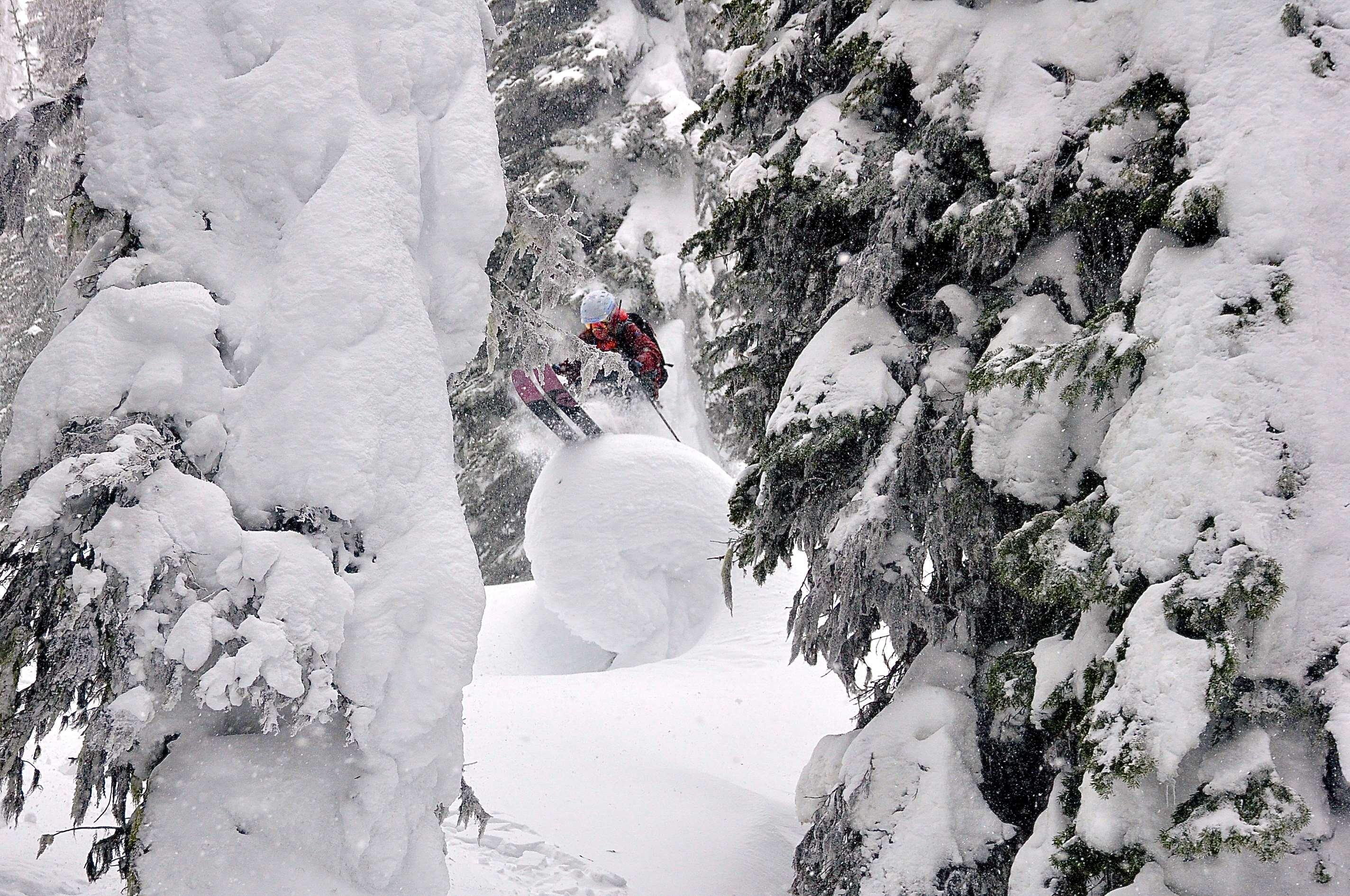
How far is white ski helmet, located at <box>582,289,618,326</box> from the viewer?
8844 millimetres

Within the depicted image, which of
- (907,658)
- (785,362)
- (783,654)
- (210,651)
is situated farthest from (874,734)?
(783,654)

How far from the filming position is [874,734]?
4875 mm

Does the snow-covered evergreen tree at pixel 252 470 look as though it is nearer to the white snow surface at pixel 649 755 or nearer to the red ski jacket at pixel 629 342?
the white snow surface at pixel 649 755

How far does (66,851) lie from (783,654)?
22.7ft

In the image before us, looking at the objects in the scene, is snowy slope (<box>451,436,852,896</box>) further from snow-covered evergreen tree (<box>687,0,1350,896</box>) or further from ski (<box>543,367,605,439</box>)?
snow-covered evergreen tree (<box>687,0,1350,896</box>)

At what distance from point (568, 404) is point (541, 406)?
354mm

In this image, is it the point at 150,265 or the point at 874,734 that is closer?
the point at 150,265

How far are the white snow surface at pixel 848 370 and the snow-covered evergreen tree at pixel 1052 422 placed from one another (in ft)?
0.06

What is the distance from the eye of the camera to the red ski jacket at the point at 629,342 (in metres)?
9.23

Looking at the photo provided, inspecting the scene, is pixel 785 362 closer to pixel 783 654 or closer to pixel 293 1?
pixel 293 1

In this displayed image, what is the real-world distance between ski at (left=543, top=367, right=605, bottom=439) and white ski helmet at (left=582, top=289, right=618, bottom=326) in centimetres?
61

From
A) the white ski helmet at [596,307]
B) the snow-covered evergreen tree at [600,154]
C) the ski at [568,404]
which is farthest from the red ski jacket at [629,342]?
the snow-covered evergreen tree at [600,154]

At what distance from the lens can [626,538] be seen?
33.3 ft

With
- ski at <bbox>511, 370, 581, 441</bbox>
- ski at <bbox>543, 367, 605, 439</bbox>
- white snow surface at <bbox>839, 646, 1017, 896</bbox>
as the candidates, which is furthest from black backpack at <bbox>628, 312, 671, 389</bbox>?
white snow surface at <bbox>839, 646, 1017, 896</bbox>
